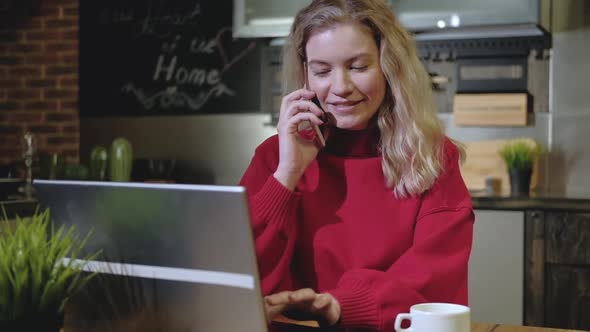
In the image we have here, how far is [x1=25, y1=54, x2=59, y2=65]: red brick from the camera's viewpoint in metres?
4.25

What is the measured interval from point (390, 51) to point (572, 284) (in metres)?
1.89

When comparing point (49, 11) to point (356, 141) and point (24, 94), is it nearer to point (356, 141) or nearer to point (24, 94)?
point (24, 94)

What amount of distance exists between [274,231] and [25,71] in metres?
3.40

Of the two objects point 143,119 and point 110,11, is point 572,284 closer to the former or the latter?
point 143,119

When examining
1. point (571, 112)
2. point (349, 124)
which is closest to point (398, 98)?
point (349, 124)

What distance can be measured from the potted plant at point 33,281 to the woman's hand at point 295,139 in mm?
526

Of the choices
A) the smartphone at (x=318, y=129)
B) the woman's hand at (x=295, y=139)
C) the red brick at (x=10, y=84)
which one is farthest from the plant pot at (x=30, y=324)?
the red brick at (x=10, y=84)

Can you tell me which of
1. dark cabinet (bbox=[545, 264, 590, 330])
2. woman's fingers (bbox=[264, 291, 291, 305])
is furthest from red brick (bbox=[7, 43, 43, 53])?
woman's fingers (bbox=[264, 291, 291, 305])

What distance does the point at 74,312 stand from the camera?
976mm

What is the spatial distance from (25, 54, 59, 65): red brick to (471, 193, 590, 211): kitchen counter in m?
2.48

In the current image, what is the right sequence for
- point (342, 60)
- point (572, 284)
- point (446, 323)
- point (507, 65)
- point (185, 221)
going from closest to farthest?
point (185, 221), point (446, 323), point (342, 60), point (572, 284), point (507, 65)

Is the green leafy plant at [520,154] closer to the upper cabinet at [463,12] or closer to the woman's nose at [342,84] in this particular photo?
the upper cabinet at [463,12]

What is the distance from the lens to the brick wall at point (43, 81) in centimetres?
423

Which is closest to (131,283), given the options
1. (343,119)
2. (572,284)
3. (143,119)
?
(343,119)
